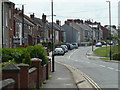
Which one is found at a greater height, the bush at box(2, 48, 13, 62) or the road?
the bush at box(2, 48, 13, 62)

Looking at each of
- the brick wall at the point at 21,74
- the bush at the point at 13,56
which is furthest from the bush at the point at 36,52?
the brick wall at the point at 21,74

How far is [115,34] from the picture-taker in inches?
2485

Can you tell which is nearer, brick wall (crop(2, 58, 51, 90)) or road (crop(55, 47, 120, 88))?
brick wall (crop(2, 58, 51, 90))

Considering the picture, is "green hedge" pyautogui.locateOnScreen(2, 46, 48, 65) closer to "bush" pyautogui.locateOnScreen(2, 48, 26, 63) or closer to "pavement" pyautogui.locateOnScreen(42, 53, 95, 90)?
"bush" pyautogui.locateOnScreen(2, 48, 26, 63)

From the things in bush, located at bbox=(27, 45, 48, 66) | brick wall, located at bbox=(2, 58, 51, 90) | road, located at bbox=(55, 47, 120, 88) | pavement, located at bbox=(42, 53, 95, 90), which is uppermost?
bush, located at bbox=(27, 45, 48, 66)

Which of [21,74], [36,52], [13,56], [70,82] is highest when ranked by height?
[36,52]

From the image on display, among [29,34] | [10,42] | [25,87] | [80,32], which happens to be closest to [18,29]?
[10,42]

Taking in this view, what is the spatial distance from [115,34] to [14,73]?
181 ft

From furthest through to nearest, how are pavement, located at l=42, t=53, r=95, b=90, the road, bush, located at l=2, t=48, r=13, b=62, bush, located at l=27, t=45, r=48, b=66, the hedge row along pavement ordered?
the road → bush, located at l=27, t=45, r=48, b=66 → pavement, located at l=42, t=53, r=95, b=90 → bush, located at l=2, t=48, r=13, b=62 → the hedge row along pavement

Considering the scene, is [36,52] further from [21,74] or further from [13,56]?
[21,74]

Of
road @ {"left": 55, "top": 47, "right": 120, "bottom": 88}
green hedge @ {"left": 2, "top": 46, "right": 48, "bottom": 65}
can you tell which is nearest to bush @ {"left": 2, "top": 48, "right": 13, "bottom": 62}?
green hedge @ {"left": 2, "top": 46, "right": 48, "bottom": 65}

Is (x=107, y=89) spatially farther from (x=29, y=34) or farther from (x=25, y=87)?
(x=29, y=34)

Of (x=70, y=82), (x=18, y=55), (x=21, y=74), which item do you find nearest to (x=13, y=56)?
(x=18, y=55)

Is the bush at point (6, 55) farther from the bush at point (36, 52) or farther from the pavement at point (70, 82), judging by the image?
the pavement at point (70, 82)
